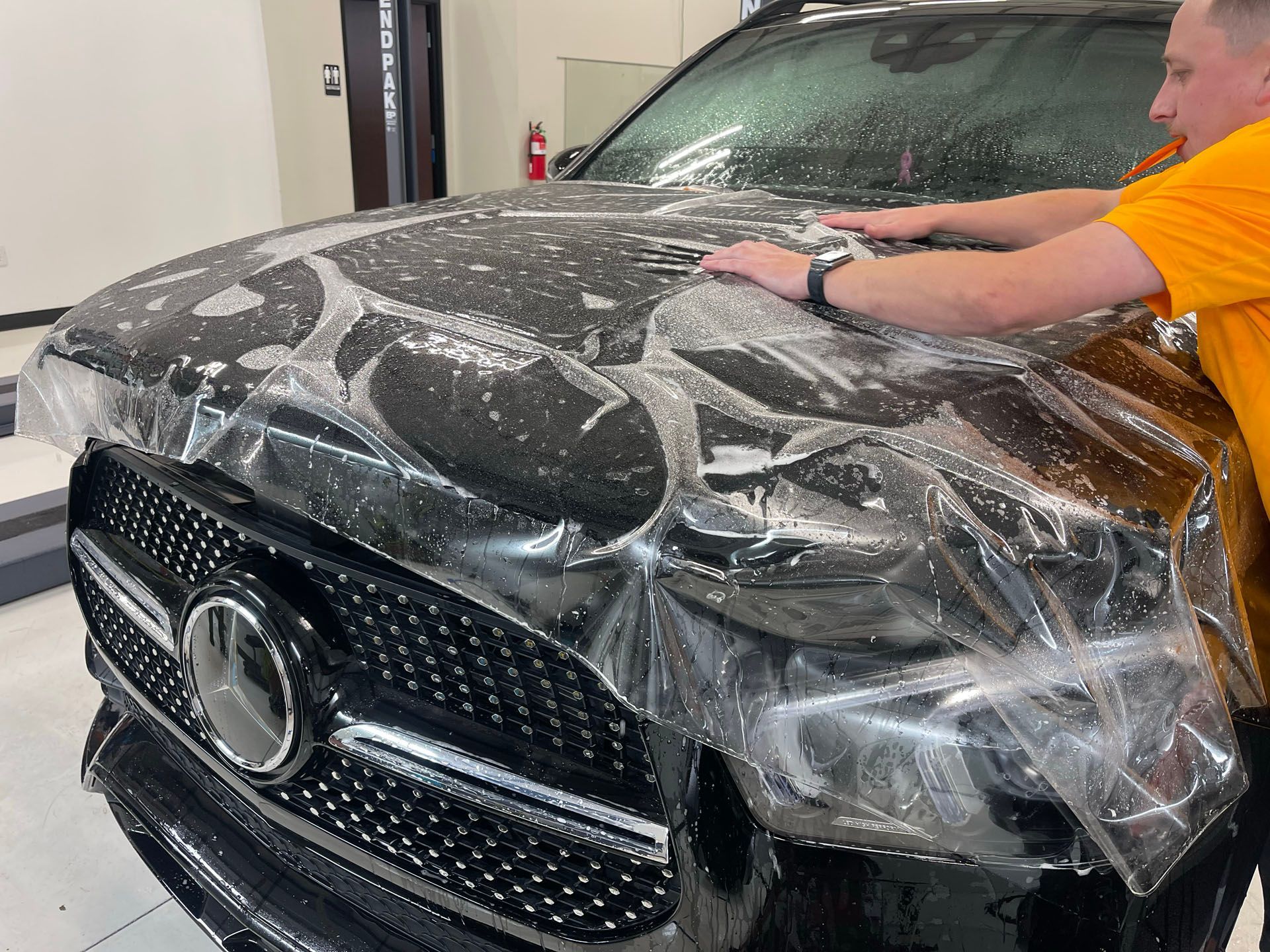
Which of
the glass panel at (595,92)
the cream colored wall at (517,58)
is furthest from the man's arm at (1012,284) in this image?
the glass panel at (595,92)

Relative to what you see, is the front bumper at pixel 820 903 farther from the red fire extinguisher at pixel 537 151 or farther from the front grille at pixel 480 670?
the red fire extinguisher at pixel 537 151

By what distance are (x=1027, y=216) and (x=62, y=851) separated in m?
1.96

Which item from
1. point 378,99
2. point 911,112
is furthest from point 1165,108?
point 378,99

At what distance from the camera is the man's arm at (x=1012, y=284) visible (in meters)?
0.90

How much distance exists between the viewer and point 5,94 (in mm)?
4867

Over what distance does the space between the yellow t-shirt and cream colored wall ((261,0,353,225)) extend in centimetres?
634

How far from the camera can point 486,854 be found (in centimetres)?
88

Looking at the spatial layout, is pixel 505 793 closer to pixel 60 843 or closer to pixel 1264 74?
pixel 1264 74

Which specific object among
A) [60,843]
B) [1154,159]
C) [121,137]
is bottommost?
[60,843]

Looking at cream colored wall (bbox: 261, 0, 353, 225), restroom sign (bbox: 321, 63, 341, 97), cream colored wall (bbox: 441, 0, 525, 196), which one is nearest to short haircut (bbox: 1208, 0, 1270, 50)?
cream colored wall (bbox: 261, 0, 353, 225)

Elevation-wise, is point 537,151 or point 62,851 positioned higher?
point 537,151

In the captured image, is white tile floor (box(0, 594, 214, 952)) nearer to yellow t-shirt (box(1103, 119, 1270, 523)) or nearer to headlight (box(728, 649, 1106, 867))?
headlight (box(728, 649, 1106, 867))

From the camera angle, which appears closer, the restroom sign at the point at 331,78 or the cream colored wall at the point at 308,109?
the cream colored wall at the point at 308,109

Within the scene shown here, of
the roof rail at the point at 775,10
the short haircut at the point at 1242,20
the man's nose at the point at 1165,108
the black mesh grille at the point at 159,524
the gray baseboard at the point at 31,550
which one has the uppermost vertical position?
the roof rail at the point at 775,10
